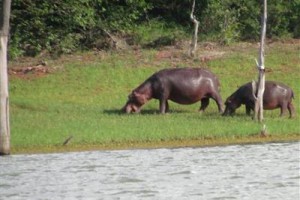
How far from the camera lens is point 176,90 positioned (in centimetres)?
2758

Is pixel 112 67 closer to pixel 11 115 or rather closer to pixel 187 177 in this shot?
pixel 11 115

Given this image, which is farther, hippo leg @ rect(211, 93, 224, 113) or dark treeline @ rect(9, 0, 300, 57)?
dark treeline @ rect(9, 0, 300, 57)

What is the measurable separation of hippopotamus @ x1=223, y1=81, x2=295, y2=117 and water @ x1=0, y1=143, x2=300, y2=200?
3.41 meters

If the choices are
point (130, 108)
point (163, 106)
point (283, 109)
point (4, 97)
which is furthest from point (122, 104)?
point (4, 97)

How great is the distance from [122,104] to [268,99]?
4409mm

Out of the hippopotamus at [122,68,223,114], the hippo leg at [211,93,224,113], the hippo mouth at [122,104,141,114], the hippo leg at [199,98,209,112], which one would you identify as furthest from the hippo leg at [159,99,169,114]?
the hippo leg at [211,93,224,113]

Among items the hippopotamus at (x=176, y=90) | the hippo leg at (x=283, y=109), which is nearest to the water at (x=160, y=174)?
the hippo leg at (x=283, y=109)

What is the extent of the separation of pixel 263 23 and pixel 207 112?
3.30 metres

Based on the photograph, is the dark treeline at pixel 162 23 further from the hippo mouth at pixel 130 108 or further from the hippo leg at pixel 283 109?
the hippo leg at pixel 283 109

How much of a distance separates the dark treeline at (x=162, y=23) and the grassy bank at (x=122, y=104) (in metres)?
0.83

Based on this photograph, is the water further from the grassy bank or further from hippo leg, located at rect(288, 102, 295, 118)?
hippo leg, located at rect(288, 102, 295, 118)

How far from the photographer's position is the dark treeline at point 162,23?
34.7 m

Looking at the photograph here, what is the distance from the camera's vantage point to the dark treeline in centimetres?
3469

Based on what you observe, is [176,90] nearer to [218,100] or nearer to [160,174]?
[218,100]
